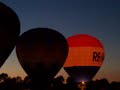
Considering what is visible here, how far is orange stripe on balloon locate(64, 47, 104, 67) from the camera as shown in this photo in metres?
28.5

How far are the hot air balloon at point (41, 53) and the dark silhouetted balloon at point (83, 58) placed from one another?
3.70 m

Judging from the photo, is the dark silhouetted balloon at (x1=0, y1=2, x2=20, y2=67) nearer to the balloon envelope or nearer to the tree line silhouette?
the balloon envelope

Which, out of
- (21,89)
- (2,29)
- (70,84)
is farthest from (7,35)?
(21,89)

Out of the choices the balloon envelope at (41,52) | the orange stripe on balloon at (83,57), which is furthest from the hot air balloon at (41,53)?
the orange stripe on balloon at (83,57)

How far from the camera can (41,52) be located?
944 inches

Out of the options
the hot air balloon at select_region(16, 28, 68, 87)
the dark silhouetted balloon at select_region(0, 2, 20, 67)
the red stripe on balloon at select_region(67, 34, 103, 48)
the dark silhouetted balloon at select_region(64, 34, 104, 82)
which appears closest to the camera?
the dark silhouetted balloon at select_region(0, 2, 20, 67)

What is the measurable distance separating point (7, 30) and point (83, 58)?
783 centimetres

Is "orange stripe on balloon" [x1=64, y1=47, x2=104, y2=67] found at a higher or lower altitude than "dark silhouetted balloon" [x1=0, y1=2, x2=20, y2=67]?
higher

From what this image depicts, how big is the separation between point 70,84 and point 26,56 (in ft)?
123

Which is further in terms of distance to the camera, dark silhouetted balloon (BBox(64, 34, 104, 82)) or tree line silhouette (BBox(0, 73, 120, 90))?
tree line silhouette (BBox(0, 73, 120, 90))

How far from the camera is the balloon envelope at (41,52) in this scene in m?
23.9

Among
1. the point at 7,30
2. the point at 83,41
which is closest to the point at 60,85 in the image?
the point at 83,41

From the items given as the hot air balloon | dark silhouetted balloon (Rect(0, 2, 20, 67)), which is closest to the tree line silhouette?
the hot air balloon

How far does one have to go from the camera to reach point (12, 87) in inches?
Result: 2677
